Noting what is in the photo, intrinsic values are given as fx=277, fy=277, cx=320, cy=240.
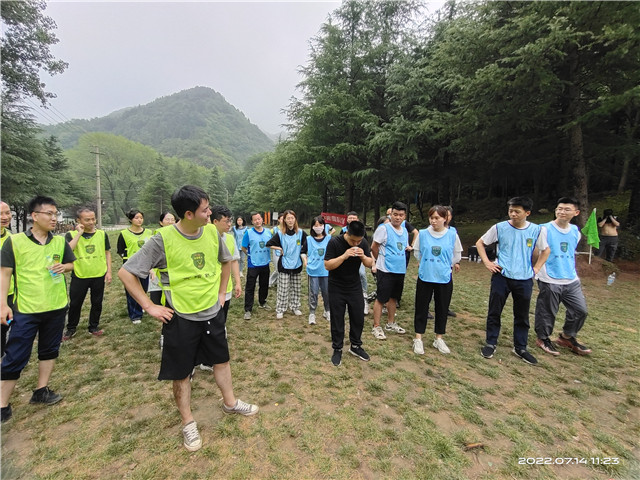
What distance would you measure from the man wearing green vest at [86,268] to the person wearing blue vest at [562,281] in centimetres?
693

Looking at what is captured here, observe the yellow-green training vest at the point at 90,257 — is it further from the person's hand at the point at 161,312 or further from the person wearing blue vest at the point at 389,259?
the person wearing blue vest at the point at 389,259

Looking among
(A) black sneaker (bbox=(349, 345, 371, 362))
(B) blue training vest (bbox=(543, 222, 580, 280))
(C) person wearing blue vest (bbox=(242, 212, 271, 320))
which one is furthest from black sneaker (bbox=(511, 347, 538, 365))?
(C) person wearing blue vest (bbox=(242, 212, 271, 320))

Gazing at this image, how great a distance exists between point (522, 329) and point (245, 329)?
438 centimetres

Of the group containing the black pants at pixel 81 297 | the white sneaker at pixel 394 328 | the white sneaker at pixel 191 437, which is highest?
the black pants at pixel 81 297

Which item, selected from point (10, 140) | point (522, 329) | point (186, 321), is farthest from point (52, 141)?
point (522, 329)

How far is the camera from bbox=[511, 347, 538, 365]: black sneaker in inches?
154

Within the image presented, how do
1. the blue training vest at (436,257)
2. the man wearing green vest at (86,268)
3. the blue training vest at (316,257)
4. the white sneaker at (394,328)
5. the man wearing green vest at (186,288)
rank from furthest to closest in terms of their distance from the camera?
the blue training vest at (316,257) < the white sneaker at (394,328) < the man wearing green vest at (86,268) < the blue training vest at (436,257) < the man wearing green vest at (186,288)

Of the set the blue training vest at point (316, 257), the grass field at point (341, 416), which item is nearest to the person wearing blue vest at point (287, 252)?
the blue training vest at point (316, 257)

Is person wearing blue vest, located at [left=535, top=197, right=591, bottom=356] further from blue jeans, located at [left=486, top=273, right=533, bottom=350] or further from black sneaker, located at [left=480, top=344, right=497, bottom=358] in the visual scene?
black sneaker, located at [left=480, top=344, right=497, bottom=358]

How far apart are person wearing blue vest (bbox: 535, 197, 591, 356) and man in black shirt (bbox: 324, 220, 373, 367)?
278cm

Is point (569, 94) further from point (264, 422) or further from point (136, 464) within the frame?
point (136, 464)

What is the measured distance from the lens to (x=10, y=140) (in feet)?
47.4

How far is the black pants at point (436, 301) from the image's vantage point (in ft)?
13.3

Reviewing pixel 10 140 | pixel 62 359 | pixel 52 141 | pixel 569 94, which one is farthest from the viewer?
pixel 52 141
